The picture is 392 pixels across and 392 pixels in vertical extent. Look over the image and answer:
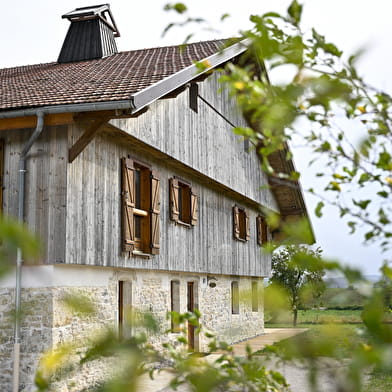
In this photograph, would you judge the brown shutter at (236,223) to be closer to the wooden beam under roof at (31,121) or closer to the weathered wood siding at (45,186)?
the weathered wood siding at (45,186)

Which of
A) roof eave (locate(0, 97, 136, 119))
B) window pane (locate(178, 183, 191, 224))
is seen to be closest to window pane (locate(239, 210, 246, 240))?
window pane (locate(178, 183, 191, 224))

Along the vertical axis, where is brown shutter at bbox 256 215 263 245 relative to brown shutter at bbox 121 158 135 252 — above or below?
above

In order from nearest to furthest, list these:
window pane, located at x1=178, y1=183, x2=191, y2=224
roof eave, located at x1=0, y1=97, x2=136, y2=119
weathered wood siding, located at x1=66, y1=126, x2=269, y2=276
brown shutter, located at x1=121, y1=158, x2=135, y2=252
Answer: roof eave, located at x1=0, y1=97, x2=136, y2=119 < weathered wood siding, located at x1=66, y1=126, x2=269, y2=276 < brown shutter, located at x1=121, y1=158, x2=135, y2=252 < window pane, located at x1=178, y1=183, x2=191, y2=224

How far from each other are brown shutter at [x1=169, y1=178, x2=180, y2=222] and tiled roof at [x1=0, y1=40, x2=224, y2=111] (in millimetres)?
2365

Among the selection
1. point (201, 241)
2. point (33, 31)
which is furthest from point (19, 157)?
point (33, 31)

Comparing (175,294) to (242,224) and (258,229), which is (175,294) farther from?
(258,229)

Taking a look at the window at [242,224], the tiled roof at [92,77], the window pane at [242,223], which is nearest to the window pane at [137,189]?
the tiled roof at [92,77]

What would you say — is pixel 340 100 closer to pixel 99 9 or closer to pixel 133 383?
pixel 133 383

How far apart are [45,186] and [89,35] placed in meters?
6.27

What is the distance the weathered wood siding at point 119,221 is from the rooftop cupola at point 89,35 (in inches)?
129

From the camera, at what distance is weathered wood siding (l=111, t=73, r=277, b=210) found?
428 inches

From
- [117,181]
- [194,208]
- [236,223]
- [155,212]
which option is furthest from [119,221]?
[236,223]

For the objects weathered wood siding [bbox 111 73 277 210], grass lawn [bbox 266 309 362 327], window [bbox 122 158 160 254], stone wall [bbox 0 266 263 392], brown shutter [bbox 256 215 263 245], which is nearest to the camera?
grass lawn [bbox 266 309 362 327]

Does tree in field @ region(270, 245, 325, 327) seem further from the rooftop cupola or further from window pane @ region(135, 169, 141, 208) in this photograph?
the rooftop cupola
